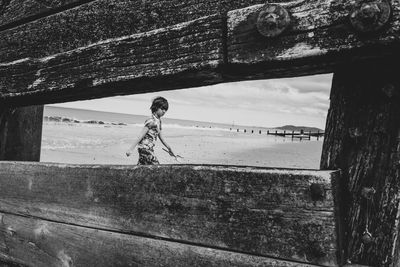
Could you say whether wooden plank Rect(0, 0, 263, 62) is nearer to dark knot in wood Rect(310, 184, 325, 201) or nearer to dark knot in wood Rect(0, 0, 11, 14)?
dark knot in wood Rect(0, 0, 11, 14)

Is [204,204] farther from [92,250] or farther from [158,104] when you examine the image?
[158,104]

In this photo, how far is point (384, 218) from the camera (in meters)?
0.96

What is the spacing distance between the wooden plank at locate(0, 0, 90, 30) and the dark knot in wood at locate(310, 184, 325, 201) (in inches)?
48.8

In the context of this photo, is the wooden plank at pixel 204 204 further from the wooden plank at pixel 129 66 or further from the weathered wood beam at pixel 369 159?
the wooden plank at pixel 129 66

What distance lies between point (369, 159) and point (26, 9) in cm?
170

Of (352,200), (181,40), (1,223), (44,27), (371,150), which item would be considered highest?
(44,27)

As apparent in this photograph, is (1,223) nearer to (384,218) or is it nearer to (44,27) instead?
(44,27)

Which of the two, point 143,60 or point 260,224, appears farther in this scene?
point 143,60

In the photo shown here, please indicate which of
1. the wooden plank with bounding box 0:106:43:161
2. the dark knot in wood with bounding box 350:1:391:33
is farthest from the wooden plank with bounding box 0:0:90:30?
the dark knot in wood with bounding box 350:1:391:33

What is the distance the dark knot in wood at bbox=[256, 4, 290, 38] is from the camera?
1.03 meters

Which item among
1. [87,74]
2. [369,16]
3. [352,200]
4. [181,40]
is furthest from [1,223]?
[369,16]

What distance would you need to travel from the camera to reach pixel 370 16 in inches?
35.5

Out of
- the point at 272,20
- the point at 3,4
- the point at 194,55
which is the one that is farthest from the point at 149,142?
the point at 272,20

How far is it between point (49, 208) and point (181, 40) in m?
0.94
